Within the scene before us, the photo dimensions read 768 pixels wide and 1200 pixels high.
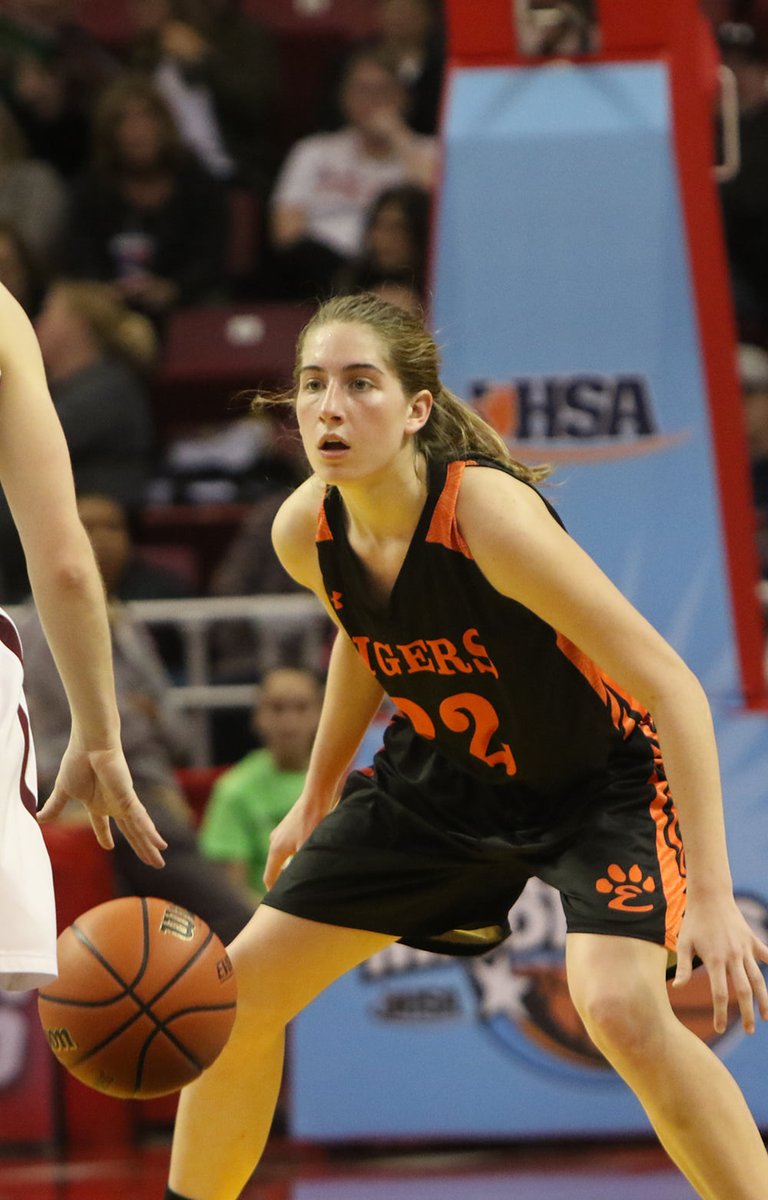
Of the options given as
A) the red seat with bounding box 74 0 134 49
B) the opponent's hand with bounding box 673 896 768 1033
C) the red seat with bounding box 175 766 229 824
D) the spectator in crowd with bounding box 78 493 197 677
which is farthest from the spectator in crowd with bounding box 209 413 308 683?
the red seat with bounding box 74 0 134 49

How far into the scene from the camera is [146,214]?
30.0ft

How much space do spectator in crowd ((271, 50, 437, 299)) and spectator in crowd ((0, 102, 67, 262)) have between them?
1065mm

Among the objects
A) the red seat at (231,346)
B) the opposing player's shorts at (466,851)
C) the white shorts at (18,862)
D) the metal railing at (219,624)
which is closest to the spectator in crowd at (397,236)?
the red seat at (231,346)

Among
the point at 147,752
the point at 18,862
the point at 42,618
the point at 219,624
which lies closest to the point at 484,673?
the point at 42,618

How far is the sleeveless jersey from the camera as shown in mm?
3426

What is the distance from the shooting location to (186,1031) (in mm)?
3363

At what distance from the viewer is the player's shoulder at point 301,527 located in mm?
3639

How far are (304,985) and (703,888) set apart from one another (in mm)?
861

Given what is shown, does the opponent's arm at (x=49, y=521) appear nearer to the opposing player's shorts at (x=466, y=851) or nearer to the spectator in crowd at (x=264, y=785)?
the opposing player's shorts at (x=466, y=851)

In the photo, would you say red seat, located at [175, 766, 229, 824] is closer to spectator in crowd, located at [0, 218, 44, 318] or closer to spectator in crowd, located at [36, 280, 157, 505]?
spectator in crowd, located at [36, 280, 157, 505]

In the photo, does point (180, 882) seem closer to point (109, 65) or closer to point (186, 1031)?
point (186, 1031)

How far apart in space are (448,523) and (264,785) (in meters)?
2.87

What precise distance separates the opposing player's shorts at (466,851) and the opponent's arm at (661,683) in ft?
0.88

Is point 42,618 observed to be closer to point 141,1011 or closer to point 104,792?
point 104,792
